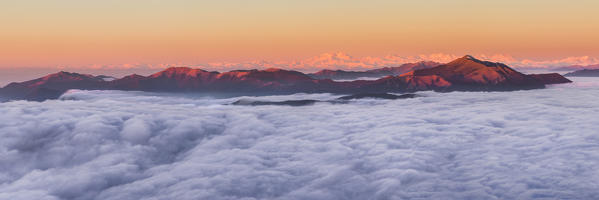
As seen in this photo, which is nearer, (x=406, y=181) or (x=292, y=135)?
(x=406, y=181)

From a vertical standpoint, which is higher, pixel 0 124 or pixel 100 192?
pixel 0 124

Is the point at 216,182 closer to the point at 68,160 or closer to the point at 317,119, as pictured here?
the point at 68,160

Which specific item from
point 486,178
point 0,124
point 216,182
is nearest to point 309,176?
point 216,182

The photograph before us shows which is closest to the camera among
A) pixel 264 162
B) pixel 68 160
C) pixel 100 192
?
pixel 100 192

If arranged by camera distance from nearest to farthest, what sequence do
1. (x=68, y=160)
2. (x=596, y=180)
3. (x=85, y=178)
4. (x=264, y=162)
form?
(x=596, y=180) < (x=85, y=178) < (x=264, y=162) < (x=68, y=160)

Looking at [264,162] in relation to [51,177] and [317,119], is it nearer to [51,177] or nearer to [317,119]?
[51,177]

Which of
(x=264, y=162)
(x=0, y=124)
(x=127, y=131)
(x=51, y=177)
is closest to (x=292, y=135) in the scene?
(x=264, y=162)

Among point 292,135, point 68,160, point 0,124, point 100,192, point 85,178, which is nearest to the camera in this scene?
point 100,192

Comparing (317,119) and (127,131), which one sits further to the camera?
(317,119)

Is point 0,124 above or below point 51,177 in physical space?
above
